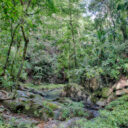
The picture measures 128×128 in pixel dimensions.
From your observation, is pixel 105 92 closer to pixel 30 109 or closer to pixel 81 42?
pixel 30 109

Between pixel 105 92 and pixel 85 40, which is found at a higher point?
pixel 85 40

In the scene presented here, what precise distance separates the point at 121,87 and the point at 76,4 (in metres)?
7.10

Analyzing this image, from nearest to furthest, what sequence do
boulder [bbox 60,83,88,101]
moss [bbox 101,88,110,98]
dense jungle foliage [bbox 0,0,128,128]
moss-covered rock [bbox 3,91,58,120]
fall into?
moss-covered rock [bbox 3,91,58,120]
dense jungle foliage [bbox 0,0,128,128]
moss [bbox 101,88,110,98]
boulder [bbox 60,83,88,101]

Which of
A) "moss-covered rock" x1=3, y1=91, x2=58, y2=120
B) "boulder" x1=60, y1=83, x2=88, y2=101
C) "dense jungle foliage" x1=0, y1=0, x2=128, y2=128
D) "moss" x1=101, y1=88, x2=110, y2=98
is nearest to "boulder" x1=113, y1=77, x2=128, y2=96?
"dense jungle foliage" x1=0, y1=0, x2=128, y2=128

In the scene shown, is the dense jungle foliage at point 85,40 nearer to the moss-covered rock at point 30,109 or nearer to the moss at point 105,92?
the moss at point 105,92

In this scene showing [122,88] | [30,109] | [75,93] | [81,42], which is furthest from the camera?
[81,42]

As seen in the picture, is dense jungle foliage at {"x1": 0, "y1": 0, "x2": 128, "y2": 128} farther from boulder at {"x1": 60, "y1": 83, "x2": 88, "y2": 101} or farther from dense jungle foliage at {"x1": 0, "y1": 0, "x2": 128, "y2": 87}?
boulder at {"x1": 60, "y1": 83, "x2": 88, "y2": 101}

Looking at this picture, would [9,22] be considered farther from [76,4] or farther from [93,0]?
[93,0]

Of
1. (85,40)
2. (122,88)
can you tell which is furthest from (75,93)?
(85,40)

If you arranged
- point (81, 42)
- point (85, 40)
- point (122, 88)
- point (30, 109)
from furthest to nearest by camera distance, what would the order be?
point (81, 42)
point (85, 40)
point (122, 88)
point (30, 109)

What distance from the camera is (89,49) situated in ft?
32.4

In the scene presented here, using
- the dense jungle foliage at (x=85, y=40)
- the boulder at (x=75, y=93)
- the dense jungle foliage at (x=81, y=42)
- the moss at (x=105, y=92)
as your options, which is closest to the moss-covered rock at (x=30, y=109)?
the dense jungle foliage at (x=81, y=42)

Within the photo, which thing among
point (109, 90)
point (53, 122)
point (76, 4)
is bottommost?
point (53, 122)

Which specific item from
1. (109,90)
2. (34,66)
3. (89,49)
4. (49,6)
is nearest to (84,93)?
(109,90)
